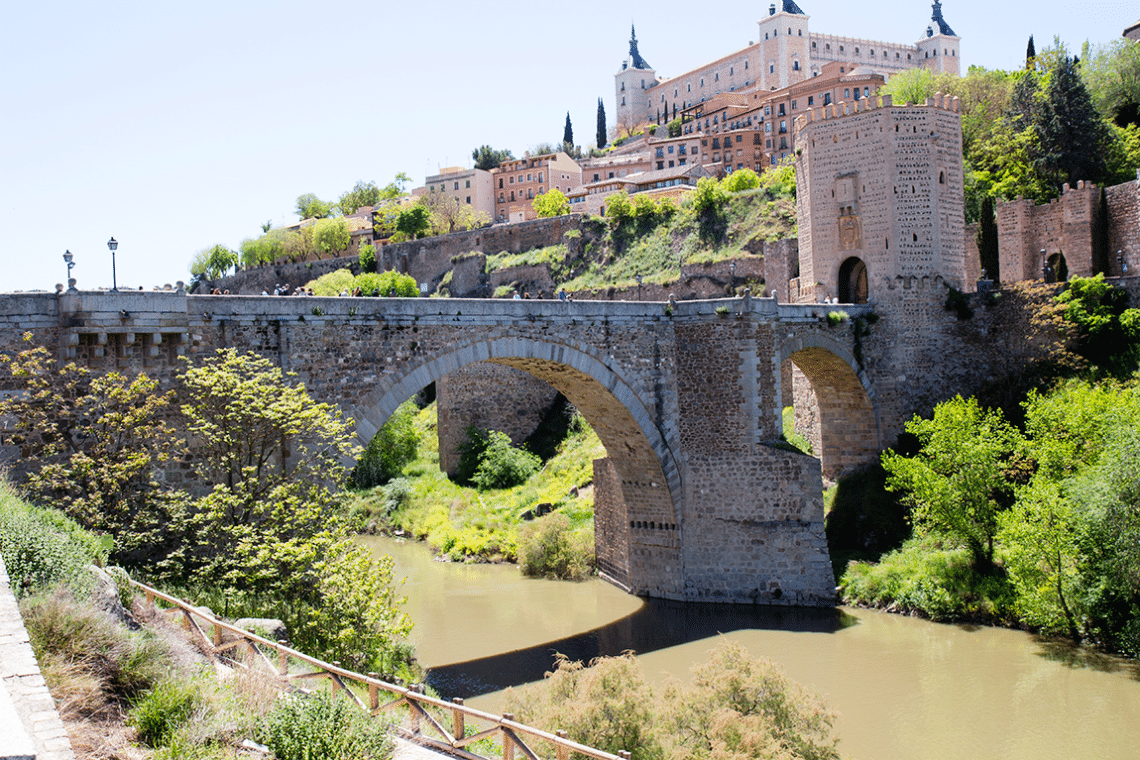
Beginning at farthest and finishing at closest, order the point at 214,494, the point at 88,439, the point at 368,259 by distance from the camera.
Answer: the point at 368,259 < the point at 88,439 < the point at 214,494

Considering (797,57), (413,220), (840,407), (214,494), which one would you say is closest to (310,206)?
(413,220)

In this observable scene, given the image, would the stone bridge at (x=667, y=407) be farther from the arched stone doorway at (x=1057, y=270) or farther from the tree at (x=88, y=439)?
the arched stone doorway at (x=1057, y=270)

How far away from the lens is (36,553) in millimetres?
9641

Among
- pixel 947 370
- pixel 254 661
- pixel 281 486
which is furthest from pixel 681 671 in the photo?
pixel 947 370

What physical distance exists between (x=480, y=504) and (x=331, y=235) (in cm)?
4068

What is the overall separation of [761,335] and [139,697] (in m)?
17.0

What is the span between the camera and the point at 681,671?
18.0 meters

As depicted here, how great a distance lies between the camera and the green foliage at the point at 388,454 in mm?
37281

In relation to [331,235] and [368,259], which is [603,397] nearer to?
[368,259]

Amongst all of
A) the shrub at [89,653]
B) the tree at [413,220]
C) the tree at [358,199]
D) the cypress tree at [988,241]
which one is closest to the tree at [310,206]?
the tree at [358,199]

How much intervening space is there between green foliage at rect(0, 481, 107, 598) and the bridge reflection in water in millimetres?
8150

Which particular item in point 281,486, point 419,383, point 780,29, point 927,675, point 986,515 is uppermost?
point 780,29

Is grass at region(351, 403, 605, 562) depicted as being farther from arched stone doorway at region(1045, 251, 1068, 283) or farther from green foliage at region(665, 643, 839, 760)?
green foliage at region(665, 643, 839, 760)

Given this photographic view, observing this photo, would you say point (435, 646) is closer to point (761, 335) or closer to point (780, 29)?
point (761, 335)
